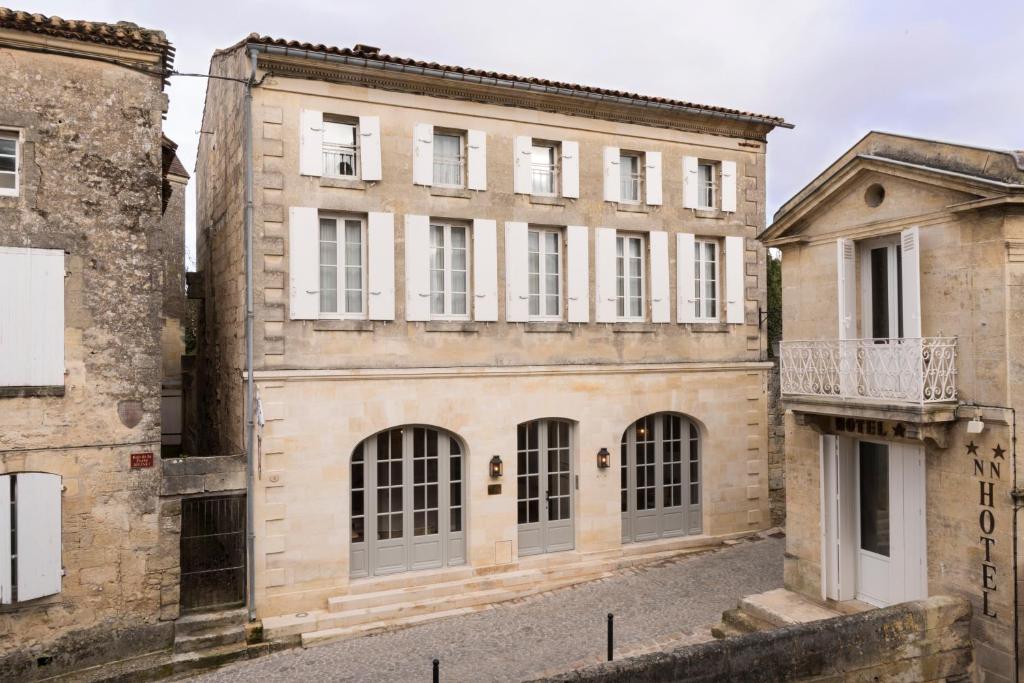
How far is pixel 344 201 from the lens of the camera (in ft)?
36.6

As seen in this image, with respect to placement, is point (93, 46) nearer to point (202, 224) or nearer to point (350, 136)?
point (350, 136)

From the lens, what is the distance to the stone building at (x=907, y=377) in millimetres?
7340

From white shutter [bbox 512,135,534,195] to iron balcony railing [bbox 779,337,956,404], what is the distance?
5.07 metres

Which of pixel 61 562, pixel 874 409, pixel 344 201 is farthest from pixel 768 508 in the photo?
pixel 61 562

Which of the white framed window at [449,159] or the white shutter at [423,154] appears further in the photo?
the white framed window at [449,159]

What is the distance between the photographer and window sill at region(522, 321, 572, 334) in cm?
1231

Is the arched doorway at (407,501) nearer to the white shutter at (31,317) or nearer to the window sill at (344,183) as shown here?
the window sill at (344,183)

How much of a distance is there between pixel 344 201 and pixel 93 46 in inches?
146

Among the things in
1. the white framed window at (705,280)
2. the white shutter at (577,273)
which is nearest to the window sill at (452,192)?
the white shutter at (577,273)

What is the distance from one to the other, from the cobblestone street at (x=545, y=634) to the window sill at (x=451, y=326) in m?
4.39

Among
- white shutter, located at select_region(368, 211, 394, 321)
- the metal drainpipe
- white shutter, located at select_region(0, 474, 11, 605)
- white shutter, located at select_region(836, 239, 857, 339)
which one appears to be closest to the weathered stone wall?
white shutter, located at select_region(836, 239, 857, 339)

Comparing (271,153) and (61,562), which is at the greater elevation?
(271,153)

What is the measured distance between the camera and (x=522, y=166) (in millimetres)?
12297

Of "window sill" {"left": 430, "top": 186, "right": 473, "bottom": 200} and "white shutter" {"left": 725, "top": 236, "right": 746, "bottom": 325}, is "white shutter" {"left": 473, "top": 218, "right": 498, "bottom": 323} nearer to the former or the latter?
"window sill" {"left": 430, "top": 186, "right": 473, "bottom": 200}
